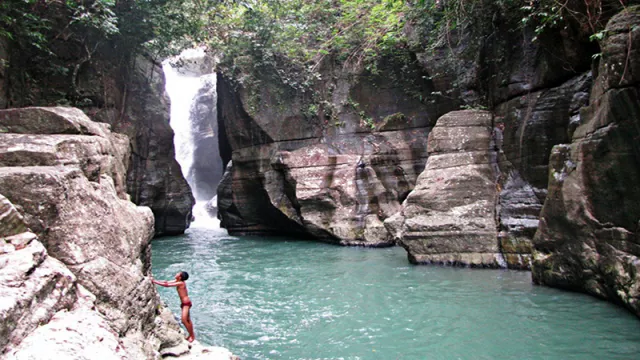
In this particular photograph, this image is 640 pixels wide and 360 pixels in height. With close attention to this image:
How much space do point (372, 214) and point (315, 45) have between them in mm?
8156

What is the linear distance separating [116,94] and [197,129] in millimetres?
14410

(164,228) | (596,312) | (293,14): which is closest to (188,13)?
(293,14)

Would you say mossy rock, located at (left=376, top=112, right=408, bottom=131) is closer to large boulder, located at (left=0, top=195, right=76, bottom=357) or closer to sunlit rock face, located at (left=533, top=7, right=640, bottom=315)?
sunlit rock face, located at (left=533, top=7, right=640, bottom=315)

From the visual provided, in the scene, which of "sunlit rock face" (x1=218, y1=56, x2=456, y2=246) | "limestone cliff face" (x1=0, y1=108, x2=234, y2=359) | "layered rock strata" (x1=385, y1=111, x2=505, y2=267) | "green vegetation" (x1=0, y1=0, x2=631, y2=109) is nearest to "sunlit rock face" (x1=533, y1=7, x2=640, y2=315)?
"layered rock strata" (x1=385, y1=111, x2=505, y2=267)

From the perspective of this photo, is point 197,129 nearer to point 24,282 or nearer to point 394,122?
point 394,122

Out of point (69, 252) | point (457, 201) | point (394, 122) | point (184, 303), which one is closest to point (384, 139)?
point (394, 122)

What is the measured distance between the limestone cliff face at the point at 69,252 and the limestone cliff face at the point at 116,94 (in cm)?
762

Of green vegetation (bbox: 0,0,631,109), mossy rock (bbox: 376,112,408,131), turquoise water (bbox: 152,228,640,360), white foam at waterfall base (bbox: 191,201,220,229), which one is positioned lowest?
white foam at waterfall base (bbox: 191,201,220,229)

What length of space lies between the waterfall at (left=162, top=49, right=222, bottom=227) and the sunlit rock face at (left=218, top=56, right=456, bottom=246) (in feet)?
38.7

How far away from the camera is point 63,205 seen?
3.55m

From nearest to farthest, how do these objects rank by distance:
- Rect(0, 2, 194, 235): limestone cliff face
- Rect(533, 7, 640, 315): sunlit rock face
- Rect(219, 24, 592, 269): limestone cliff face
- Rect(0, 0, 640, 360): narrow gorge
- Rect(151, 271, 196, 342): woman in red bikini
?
1. Rect(0, 0, 640, 360): narrow gorge
2. Rect(151, 271, 196, 342): woman in red bikini
3. Rect(533, 7, 640, 315): sunlit rock face
4. Rect(219, 24, 592, 269): limestone cliff face
5. Rect(0, 2, 194, 235): limestone cliff face

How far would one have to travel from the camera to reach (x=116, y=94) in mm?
16156

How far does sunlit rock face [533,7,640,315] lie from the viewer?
5656 millimetres

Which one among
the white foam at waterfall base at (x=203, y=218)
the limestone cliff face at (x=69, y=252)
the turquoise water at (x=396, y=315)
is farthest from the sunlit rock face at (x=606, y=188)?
the white foam at waterfall base at (x=203, y=218)
